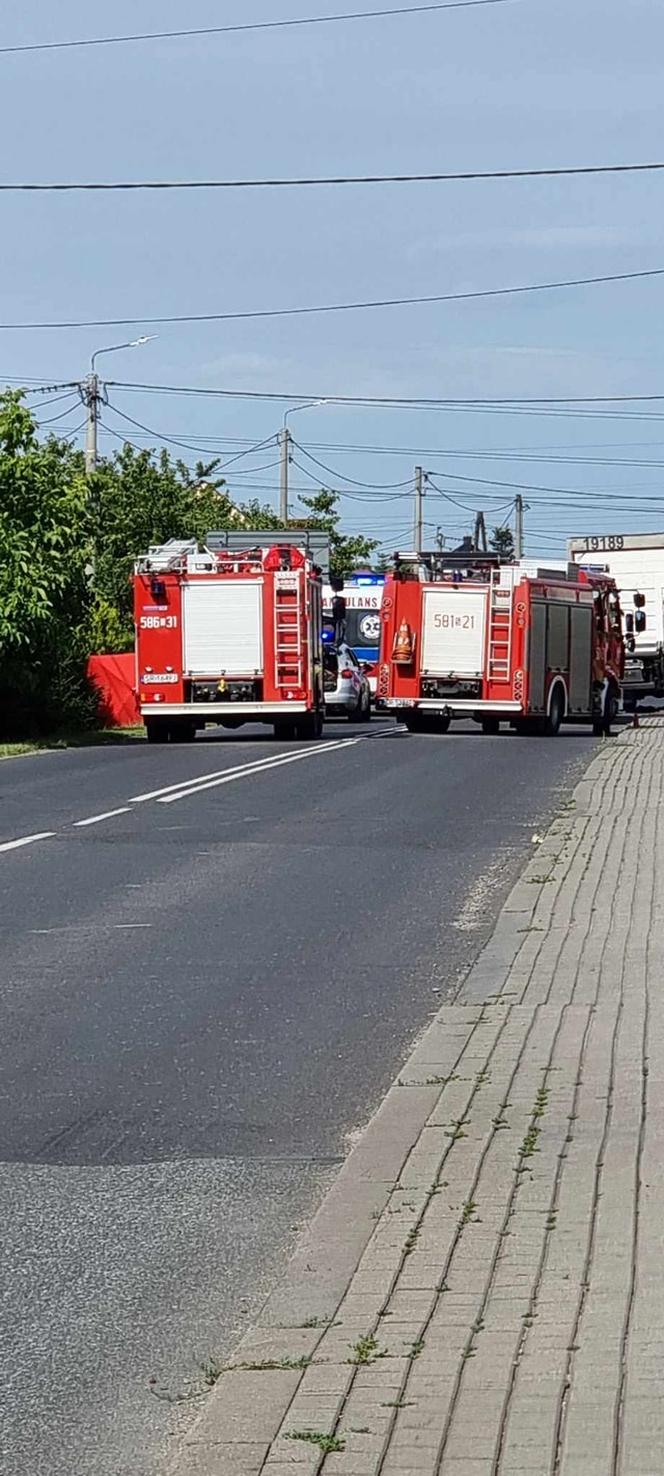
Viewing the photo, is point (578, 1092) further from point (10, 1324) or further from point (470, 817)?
point (470, 817)

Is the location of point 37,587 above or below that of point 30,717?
above

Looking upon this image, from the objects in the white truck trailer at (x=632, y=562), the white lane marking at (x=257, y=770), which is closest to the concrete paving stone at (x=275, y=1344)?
the white lane marking at (x=257, y=770)

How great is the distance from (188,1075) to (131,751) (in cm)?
2347

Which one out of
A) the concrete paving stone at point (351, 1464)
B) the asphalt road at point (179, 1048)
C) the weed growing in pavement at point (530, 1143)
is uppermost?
the concrete paving stone at point (351, 1464)

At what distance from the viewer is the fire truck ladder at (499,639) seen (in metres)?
35.5

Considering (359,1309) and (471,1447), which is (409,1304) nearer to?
(359,1309)

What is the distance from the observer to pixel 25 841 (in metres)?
17.0

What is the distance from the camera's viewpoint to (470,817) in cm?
1931

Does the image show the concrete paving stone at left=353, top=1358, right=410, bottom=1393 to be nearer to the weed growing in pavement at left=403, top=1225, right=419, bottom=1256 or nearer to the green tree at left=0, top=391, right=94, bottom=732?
the weed growing in pavement at left=403, top=1225, right=419, bottom=1256

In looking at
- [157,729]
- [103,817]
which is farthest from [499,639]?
[103,817]

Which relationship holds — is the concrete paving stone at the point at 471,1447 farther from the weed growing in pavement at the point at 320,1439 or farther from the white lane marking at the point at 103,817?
the white lane marking at the point at 103,817

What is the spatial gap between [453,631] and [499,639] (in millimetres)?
831

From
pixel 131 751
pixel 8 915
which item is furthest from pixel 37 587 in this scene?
pixel 8 915

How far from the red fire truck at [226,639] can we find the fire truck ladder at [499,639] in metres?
3.63
